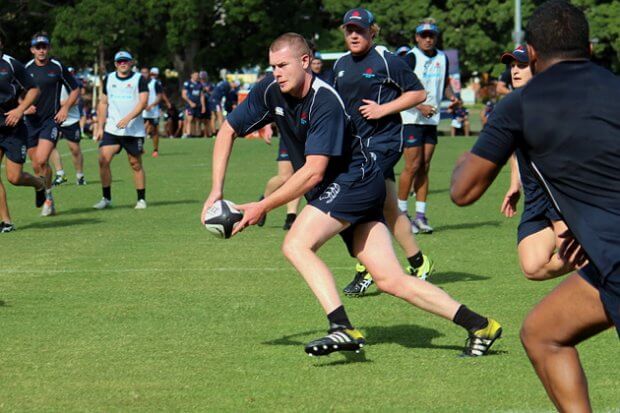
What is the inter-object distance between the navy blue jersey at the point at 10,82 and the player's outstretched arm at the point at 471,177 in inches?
425

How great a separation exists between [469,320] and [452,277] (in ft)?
11.0

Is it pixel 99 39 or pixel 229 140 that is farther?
pixel 99 39

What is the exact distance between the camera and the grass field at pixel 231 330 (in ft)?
22.2

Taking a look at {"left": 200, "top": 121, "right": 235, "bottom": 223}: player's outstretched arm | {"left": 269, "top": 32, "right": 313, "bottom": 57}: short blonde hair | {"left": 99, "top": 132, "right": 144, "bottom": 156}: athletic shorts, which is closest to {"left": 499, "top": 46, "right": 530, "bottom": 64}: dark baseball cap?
{"left": 269, "top": 32, "right": 313, "bottom": 57}: short blonde hair

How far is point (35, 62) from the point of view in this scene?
18828 millimetres

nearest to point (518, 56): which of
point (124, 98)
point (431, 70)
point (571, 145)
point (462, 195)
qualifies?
point (462, 195)

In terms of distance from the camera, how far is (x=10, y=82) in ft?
49.4

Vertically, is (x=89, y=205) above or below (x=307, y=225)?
below

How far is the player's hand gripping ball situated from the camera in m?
7.14

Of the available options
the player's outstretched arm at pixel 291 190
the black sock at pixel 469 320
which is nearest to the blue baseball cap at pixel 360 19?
the player's outstretched arm at pixel 291 190

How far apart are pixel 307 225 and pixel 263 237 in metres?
6.79

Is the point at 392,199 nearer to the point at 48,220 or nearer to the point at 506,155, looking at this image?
the point at 506,155

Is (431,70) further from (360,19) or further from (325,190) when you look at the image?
(325,190)

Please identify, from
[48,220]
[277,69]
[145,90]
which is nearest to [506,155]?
[277,69]
